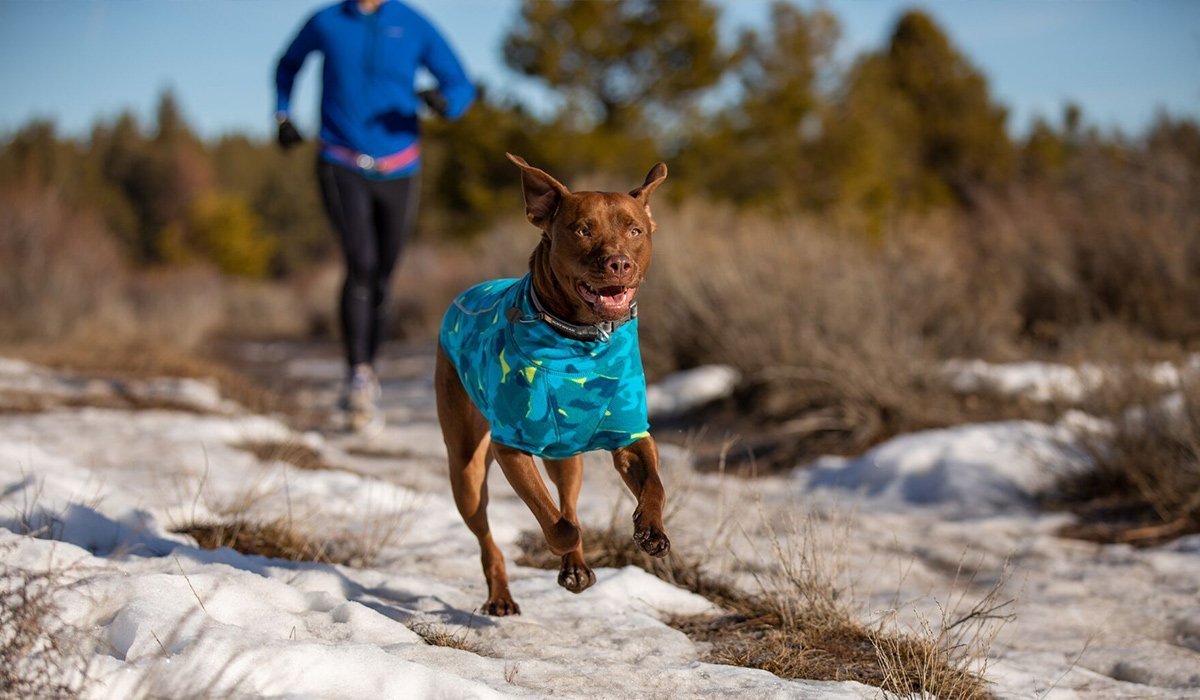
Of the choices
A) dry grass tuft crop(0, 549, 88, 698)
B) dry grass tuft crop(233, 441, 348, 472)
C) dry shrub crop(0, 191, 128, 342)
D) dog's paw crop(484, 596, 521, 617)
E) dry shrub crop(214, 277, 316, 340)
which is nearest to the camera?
dry grass tuft crop(0, 549, 88, 698)

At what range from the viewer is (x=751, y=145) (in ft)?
84.2

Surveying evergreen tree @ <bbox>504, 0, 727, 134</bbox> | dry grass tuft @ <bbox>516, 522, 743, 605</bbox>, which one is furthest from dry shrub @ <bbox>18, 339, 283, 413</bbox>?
evergreen tree @ <bbox>504, 0, 727, 134</bbox>

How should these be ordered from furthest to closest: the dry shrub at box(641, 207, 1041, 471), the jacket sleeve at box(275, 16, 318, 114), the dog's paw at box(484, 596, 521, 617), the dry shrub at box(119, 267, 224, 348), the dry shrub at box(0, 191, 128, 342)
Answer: the dry shrub at box(119, 267, 224, 348), the dry shrub at box(0, 191, 128, 342), the jacket sleeve at box(275, 16, 318, 114), the dry shrub at box(641, 207, 1041, 471), the dog's paw at box(484, 596, 521, 617)

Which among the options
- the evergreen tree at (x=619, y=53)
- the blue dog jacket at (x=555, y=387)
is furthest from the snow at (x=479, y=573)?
the evergreen tree at (x=619, y=53)

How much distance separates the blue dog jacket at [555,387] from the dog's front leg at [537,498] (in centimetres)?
3

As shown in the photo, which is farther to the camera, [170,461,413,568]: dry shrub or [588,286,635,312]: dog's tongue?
[170,461,413,568]: dry shrub

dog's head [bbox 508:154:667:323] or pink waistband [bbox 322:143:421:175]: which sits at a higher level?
pink waistband [bbox 322:143:421:175]

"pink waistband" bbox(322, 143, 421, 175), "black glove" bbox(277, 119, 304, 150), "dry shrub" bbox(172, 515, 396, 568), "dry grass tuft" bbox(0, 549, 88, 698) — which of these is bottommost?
"dry shrub" bbox(172, 515, 396, 568)

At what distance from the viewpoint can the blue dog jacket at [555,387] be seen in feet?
7.92

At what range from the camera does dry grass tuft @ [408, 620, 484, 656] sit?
7.86 feet

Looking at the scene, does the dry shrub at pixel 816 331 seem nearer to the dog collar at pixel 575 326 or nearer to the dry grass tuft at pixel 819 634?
the dry grass tuft at pixel 819 634

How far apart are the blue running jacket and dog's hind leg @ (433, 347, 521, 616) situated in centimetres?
323

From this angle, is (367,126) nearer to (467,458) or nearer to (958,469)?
(467,458)

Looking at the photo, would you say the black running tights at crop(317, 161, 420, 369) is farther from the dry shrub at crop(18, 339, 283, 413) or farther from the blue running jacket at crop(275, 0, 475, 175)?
the dry shrub at crop(18, 339, 283, 413)
